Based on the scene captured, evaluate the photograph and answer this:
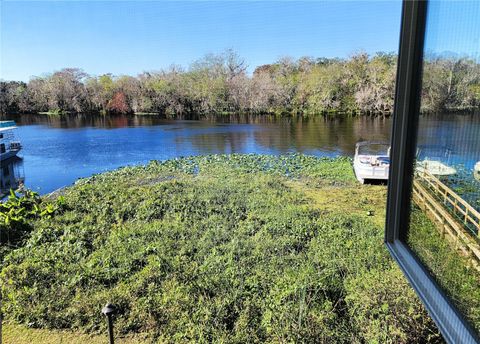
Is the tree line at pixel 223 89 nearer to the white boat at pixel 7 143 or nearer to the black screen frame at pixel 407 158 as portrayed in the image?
the white boat at pixel 7 143

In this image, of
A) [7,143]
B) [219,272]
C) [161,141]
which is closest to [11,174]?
[7,143]

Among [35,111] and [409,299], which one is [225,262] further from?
[35,111]

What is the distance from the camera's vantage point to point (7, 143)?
32.6ft

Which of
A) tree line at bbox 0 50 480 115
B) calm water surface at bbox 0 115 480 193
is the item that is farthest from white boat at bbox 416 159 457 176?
tree line at bbox 0 50 480 115

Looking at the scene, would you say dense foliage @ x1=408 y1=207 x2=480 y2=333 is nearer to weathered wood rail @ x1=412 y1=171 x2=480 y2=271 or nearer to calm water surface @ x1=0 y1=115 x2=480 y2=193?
weathered wood rail @ x1=412 y1=171 x2=480 y2=271

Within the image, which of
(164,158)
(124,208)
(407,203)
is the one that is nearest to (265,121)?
(164,158)

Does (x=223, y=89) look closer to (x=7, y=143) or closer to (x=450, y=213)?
(x=7, y=143)

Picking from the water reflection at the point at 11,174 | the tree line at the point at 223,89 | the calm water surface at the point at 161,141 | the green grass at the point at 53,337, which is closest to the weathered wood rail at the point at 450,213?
the green grass at the point at 53,337

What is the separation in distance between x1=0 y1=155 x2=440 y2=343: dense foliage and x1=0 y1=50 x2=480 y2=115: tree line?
12.2 m

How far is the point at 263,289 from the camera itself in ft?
7.87

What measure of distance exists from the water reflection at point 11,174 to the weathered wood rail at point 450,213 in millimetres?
7533

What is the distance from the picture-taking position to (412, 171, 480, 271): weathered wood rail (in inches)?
40.0

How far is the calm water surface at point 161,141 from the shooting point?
8570 mm

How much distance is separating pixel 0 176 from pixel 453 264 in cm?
991
